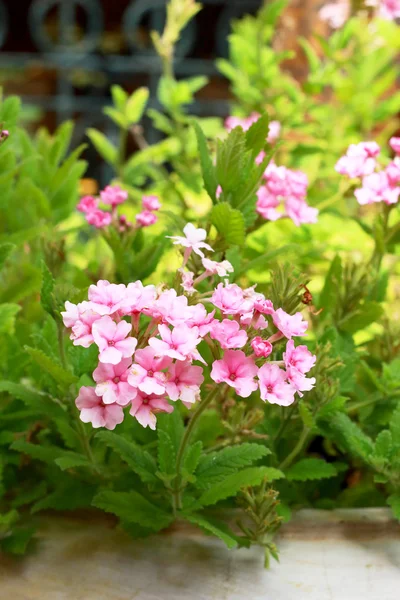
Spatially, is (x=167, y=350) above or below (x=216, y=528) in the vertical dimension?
above

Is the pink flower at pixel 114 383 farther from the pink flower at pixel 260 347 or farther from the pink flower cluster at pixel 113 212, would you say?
the pink flower cluster at pixel 113 212

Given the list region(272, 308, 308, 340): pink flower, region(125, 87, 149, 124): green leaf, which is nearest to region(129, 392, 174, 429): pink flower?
region(272, 308, 308, 340): pink flower

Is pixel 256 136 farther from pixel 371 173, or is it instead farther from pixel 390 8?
pixel 390 8

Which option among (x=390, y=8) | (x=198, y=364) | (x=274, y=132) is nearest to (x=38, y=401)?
(x=198, y=364)

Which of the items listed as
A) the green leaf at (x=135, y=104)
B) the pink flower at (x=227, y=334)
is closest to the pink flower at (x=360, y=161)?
the pink flower at (x=227, y=334)

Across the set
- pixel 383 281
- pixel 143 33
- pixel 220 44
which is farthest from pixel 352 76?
pixel 143 33

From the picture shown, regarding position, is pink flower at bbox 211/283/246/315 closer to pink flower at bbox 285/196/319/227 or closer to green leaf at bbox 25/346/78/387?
green leaf at bbox 25/346/78/387
